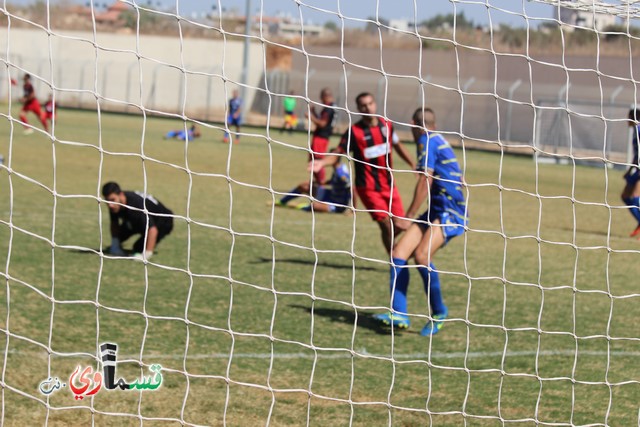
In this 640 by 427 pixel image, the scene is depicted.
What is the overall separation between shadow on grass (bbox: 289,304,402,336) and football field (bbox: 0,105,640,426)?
27mm

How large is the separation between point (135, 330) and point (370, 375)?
1.90 meters

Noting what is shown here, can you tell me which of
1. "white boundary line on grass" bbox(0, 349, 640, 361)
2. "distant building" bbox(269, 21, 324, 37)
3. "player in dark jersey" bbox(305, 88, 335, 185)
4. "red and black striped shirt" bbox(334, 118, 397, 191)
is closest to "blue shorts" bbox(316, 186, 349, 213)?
"player in dark jersey" bbox(305, 88, 335, 185)

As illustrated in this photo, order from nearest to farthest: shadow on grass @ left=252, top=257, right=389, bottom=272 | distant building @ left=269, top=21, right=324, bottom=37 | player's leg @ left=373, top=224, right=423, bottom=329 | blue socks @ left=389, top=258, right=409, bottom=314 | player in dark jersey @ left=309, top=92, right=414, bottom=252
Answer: player's leg @ left=373, top=224, right=423, bottom=329, blue socks @ left=389, top=258, right=409, bottom=314, player in dark jersey @ left=309, top=92, right=414, bottom=252, shadow on grass @ left=252, top=257, right=389, bottom=272, distant building @ left=269, top=21, right=324, bottom=37

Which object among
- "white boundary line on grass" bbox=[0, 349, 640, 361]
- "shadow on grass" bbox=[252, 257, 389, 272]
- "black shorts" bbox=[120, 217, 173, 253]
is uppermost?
"white boundary line on grass" bbox=[0, 349, 640, 361]

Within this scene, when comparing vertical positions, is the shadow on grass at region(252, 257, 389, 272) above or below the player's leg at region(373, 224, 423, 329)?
below

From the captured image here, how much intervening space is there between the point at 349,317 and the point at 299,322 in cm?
53

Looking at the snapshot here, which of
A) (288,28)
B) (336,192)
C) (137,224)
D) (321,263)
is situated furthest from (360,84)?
(137,224)

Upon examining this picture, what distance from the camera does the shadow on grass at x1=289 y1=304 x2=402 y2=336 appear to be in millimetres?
8398

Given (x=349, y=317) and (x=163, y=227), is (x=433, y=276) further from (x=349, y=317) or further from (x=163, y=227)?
(x=163, y=227)

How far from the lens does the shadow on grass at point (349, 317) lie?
8398 mm

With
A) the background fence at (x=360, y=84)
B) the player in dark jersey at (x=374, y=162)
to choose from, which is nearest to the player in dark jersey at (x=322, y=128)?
the player in dark jersey at (x=374, y=162)

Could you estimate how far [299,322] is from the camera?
27.7 feet

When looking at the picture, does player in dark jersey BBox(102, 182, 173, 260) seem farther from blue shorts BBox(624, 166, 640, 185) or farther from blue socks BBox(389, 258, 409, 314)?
blue shorts BBox(624, 166, 640, 185)

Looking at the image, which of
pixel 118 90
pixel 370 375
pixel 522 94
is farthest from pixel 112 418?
pixel 118 90
